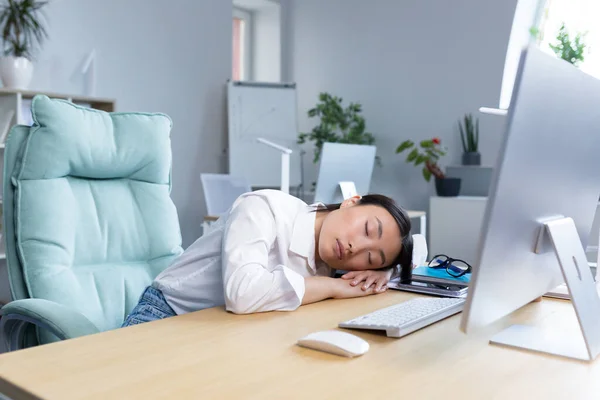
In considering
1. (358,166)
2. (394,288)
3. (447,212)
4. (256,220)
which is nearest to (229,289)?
(256,220)

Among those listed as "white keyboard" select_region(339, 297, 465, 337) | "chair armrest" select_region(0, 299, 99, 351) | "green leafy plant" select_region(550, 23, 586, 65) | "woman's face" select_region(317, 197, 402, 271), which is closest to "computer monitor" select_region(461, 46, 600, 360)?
"white keyboard" select_region(339, 297, 465, 337)

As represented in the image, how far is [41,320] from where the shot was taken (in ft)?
4.19

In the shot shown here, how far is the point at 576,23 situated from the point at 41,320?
4.19m

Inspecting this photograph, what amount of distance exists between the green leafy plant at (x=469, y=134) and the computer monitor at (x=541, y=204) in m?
3.54

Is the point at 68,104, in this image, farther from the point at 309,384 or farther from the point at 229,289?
the point at 309,384

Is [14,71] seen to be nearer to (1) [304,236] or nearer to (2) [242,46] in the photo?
(2) [242,46]

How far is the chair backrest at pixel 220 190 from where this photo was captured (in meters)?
3.64

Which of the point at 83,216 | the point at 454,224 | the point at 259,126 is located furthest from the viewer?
the point at 259,126

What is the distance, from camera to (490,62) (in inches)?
182

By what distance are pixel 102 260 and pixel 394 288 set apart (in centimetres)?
82

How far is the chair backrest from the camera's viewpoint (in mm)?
3645

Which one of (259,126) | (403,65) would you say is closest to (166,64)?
(259,126)

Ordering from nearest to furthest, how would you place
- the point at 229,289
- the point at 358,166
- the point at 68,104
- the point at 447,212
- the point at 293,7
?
the point at 229,289, the point at 68,104, the point at 358,166, the point at 447,212, the point at 293,7

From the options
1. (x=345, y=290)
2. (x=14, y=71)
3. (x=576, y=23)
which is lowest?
(x=345, y=290)
